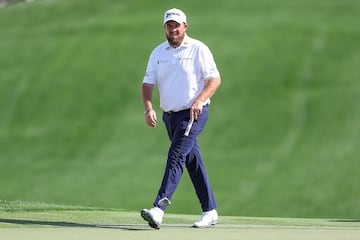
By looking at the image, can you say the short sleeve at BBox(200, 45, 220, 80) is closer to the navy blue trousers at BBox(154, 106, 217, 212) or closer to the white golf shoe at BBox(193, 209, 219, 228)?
the navy blue trousers at BBox(154, 106, 217, 212)

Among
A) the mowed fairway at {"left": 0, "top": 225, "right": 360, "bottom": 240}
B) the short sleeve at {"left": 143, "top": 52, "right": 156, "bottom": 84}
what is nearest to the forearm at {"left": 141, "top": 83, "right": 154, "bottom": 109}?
the short sleeve at {"left": 143, "top": 52, "right": 156, "bottom": 84}

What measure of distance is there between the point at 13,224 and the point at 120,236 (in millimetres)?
1373

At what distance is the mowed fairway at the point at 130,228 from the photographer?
9.69m

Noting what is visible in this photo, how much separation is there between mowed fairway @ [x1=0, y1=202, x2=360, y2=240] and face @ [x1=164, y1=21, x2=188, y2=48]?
164 cm

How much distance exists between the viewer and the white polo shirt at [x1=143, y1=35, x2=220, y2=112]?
37.4 feet

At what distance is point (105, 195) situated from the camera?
41.1 m

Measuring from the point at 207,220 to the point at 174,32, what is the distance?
170 cm

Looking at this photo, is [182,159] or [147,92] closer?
[182,159]

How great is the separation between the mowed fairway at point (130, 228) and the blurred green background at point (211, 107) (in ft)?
78.3

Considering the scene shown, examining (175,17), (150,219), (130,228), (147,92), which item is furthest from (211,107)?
(150,219)

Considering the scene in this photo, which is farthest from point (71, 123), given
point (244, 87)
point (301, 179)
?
point (301, 179)

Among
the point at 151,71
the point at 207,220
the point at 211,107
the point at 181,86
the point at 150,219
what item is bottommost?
the point at 150,219

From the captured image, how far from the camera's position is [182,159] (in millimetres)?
11359

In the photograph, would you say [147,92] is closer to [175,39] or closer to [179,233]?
[175,39]
